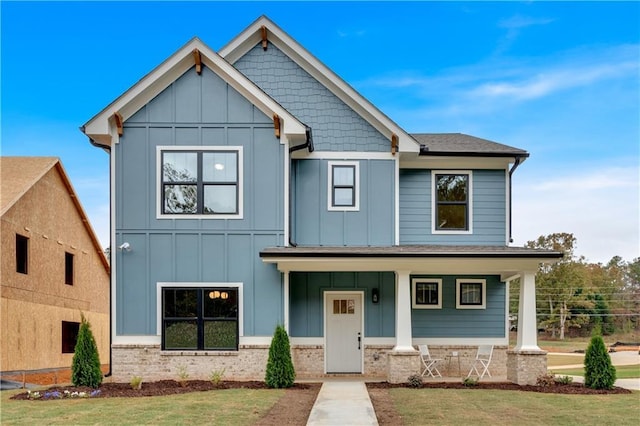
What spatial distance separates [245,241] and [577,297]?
3819 centimetres

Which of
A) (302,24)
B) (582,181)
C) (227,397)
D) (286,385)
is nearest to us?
(227,397)

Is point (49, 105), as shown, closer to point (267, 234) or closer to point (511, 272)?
point (267, 234)

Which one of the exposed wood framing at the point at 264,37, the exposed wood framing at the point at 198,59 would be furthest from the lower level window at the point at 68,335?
the exposed wood framing at the point at 264,37

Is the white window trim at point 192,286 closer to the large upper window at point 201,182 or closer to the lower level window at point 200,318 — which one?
the lower level window at point 200,318

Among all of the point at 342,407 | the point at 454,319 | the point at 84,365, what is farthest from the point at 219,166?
the point at 454,319

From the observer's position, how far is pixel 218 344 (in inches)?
510

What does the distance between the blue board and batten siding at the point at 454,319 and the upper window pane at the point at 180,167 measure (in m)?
6.88

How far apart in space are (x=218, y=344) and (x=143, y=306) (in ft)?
6.44

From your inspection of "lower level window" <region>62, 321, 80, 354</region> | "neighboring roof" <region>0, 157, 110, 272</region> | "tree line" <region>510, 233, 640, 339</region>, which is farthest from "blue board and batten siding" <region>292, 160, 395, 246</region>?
"tree line" <region>510, 233, 640, 339</region>

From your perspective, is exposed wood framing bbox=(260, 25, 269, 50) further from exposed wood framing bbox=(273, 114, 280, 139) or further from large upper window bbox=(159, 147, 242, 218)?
large upper window bbox=(159, 147, 242, 218)

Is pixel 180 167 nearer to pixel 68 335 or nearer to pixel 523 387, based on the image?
pixel 523 387

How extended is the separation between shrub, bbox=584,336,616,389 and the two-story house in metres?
1.07

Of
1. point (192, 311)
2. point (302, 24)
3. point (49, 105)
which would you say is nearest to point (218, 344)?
point (192, 311)

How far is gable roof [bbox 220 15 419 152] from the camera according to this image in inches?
568
